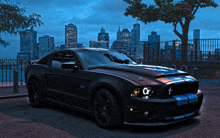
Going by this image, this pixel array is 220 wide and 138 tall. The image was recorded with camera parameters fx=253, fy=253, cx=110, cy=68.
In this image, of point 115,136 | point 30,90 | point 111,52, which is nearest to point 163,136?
point 115,136

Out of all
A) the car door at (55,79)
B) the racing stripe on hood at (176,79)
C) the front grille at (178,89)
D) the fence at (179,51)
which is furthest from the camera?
the fence at (179,51)

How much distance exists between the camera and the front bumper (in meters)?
Answer: 4.27

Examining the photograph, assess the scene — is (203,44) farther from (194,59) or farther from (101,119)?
(101,119)

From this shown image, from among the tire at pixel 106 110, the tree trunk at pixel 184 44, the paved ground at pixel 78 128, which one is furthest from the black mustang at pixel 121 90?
the tree trunk at pixel 184 44

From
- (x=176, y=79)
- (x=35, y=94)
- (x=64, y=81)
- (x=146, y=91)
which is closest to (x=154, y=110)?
(x=146, y=91)

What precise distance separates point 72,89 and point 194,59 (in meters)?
16.0

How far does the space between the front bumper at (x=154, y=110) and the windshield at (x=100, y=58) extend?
1516 millimetres

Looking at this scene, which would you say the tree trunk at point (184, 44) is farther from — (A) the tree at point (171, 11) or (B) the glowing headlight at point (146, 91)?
(B) the glowing headlight at point (146, 91)

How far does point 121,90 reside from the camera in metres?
4.44

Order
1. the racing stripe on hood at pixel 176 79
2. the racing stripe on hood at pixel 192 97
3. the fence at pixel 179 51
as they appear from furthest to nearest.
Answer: the fence at pixel 179 51 < the racing stripe on hood at pixel 192 97 < the racing stripe on hood at pixel 176 79

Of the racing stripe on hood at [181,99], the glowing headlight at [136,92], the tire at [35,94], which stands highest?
the glowing headlight at [136,92]

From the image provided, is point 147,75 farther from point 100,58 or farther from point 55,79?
point 55,79

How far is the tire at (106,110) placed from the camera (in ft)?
14.6

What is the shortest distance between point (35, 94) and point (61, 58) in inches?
55.3
